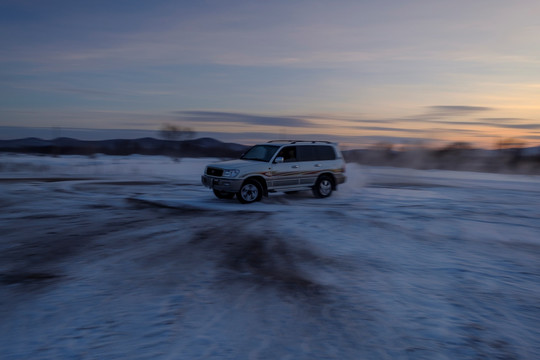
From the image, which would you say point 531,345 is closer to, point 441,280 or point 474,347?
point 474,347

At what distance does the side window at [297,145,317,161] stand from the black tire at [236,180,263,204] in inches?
74.7

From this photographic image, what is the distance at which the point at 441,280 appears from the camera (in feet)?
17.4

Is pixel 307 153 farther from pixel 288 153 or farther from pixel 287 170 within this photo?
pixel 287 170

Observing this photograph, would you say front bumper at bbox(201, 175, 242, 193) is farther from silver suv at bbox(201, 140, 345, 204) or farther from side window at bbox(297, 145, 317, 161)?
side window at bbox(297, 145, 317, 161)

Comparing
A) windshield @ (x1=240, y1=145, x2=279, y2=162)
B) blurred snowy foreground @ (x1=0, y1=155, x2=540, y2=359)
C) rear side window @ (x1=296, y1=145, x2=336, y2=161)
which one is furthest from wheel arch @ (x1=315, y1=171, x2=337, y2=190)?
blurred snowy foreground @ (x1=0, y1=155, x2=540, y2=359)

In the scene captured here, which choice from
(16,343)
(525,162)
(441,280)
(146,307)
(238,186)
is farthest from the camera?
(525,162)

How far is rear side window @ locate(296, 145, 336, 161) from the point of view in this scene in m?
13.7

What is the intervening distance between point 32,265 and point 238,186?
6967mm

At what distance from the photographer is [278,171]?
13.0m

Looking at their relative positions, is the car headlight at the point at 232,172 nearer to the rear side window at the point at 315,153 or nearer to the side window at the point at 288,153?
the side window at the point at 288,153

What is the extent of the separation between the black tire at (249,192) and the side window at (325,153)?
8.75ft

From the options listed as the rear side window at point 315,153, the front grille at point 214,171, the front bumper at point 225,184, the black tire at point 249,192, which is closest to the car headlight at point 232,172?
the front bumper at point 225,184

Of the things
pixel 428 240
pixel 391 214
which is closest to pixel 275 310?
pixel 428 240

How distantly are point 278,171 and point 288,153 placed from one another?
0.79 meters
